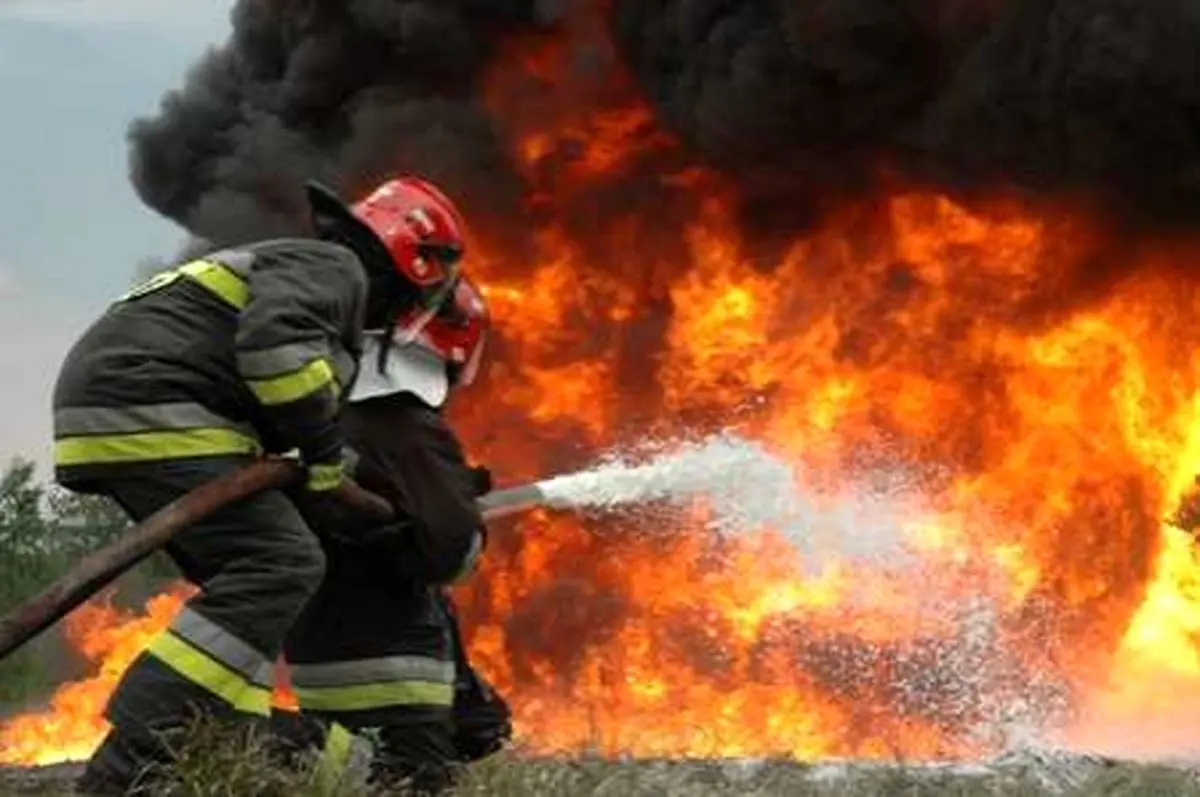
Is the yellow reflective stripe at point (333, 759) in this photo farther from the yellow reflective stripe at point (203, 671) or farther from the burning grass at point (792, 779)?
the burning grass at point (792, 779)

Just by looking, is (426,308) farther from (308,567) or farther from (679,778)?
(679,778)

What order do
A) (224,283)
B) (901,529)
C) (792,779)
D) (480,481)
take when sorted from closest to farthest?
(224,283) → (480,481) → (792,779) → (901,529)

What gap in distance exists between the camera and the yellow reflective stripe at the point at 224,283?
17.0 ft

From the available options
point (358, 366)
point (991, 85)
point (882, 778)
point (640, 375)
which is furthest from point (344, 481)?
point (640, 375)

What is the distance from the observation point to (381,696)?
5.67 metres

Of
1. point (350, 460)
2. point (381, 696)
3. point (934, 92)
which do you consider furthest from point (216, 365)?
point (934, 92)

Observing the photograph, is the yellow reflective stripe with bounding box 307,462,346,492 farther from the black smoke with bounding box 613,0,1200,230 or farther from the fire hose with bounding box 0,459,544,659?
the black smoke with bounding box 613,0,1200,230

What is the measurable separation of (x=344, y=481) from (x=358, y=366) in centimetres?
39

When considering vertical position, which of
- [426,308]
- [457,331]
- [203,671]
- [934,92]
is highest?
[426,308]

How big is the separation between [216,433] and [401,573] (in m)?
0.79

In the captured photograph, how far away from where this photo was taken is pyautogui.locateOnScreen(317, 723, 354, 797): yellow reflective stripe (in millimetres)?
4746

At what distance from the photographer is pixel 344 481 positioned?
5.23 metres

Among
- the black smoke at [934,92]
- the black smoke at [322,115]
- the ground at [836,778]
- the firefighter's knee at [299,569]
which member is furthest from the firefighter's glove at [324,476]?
the black smoke at [322,115]

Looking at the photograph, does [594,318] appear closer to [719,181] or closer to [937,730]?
[719,181]
